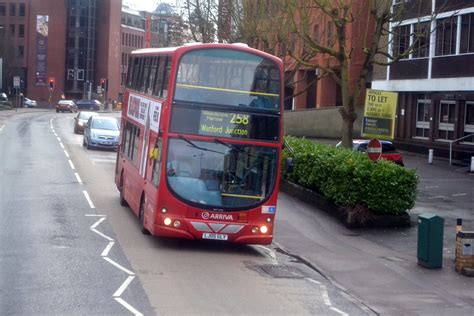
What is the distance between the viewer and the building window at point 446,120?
4247 centimetres

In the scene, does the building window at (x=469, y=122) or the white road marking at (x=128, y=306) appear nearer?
the white road marking at (x=128, y=306)

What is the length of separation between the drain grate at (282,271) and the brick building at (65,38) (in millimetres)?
99656

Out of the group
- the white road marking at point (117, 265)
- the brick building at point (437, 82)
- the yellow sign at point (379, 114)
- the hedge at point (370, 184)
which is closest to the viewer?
the white road marking at point (117, 265)

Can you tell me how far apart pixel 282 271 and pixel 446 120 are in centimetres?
2916

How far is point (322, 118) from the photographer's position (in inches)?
2101

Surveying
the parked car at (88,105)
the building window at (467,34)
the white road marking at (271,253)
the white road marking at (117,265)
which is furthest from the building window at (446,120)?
the parked car at (88,105)

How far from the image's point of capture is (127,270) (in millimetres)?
14523

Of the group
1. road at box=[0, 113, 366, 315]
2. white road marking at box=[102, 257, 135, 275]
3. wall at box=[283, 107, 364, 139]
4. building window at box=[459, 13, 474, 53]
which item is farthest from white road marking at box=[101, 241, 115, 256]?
wall at box=[283, 107, 364, 139]

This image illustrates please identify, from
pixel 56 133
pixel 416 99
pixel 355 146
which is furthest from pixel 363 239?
pixel 56 133

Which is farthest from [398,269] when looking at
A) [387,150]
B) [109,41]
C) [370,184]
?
[109,41]

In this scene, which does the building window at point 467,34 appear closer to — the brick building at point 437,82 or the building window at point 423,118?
the brick building at point 437,82

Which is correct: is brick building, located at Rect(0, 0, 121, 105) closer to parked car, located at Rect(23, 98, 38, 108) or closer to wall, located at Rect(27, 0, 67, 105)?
wall, located at Rect(27, 0, 67, 105)

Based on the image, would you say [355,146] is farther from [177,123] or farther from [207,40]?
[177,123]

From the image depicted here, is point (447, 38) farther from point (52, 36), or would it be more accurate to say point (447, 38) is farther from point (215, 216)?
point (52, 36)
